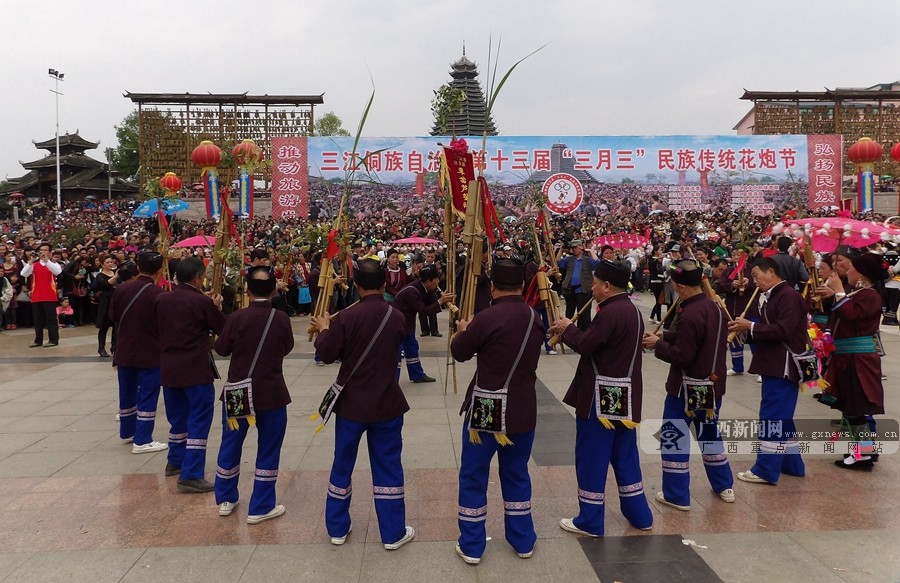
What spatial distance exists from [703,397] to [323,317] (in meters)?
2.34

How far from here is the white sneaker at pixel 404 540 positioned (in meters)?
3.16

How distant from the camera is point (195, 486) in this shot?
13.0ft

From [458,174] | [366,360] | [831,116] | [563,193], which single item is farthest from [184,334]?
[831,116]

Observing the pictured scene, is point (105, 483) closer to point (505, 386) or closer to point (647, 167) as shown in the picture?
point (505, 386)

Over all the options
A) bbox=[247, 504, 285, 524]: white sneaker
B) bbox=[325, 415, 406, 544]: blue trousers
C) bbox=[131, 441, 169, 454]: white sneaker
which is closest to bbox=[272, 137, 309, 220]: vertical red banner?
bbox=[131, 441, 169, 454]: white sneaker

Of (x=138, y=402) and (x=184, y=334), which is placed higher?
(x=184, y=334)

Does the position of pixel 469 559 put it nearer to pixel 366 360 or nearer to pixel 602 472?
pixel 602 472

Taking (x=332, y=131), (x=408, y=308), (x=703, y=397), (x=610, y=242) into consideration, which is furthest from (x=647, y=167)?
(x=332, y=131)

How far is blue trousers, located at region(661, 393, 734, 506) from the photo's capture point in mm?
3611

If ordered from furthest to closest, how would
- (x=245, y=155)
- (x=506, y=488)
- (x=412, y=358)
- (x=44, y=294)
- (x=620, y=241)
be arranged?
(x=44, y=294), (x=620, y=241), (x=412, y=358), (x=245, y=155), (x=506, y=488)

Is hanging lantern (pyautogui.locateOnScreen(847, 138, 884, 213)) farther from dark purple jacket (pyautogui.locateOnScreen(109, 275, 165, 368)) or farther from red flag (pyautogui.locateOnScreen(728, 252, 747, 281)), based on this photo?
dark purple jacket (pyautogui.locateOnScreen(109, 275, 165, 368))

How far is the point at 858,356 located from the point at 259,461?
4080mm

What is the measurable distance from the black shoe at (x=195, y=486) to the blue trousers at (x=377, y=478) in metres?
1.18

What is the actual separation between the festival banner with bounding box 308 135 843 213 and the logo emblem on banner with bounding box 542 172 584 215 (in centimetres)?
29
